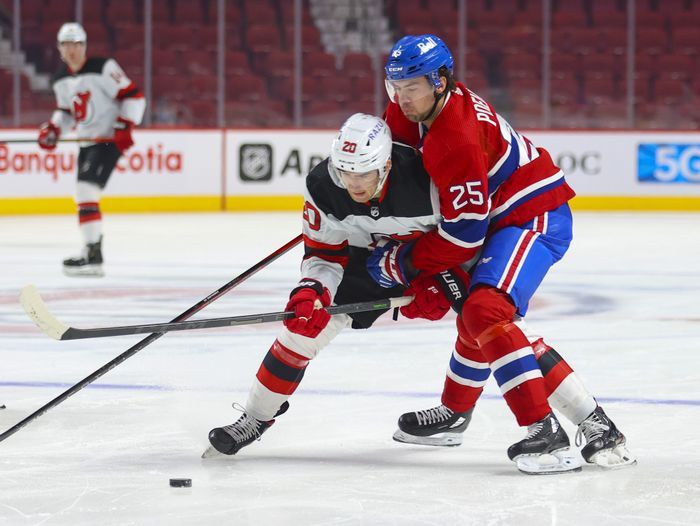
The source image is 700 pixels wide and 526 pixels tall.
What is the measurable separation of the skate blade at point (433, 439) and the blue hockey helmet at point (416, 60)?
88 centimetres

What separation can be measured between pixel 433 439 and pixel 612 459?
48cm

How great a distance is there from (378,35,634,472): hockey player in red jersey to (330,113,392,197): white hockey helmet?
3.9 inches

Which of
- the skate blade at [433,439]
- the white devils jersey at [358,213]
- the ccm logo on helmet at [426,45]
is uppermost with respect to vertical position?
the ccm logo on helmet at [426,45]

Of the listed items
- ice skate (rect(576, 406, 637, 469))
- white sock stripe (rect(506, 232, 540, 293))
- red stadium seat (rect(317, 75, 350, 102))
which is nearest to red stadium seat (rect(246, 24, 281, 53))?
red stadium seat (rect(317, 75, 350, 102))

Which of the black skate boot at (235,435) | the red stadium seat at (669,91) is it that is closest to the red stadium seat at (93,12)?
the red stadium seat at (669,91)

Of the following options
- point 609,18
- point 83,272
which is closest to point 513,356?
point 83,272

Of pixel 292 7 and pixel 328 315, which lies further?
pixel 292 7

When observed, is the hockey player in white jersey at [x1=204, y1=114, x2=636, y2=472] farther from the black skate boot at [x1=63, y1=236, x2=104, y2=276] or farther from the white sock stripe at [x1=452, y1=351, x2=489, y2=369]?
the black skate boot at [x1=63, y1=236, x2=104, y2=276]

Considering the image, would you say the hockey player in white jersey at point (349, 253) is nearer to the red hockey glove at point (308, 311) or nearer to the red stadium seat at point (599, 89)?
the red hockey glove at point (308, 311)

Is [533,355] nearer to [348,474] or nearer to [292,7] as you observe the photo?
[348,474]

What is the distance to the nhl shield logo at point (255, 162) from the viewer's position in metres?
12.0

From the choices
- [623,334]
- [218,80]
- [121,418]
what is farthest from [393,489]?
[218,80]

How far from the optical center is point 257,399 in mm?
3270

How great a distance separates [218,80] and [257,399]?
9.11 metres
